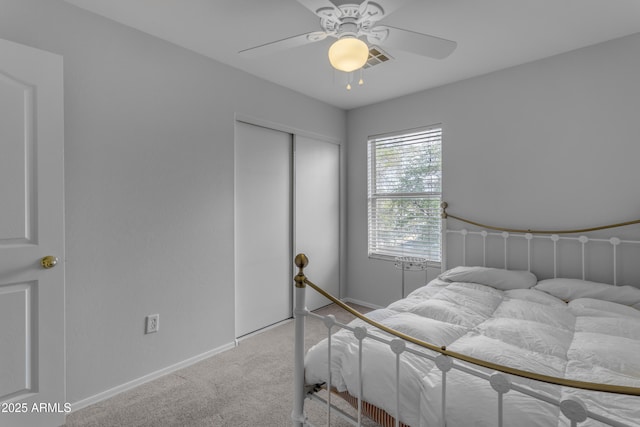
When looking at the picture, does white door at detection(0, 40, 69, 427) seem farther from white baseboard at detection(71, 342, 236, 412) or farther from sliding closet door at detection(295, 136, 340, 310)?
sliding closet door at detection(295, 136, 340, 310)

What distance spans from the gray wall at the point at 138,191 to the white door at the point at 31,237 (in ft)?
0.57

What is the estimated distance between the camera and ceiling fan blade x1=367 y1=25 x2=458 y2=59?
154cm

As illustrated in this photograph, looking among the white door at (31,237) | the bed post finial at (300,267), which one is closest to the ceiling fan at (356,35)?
the bed post finial at (300,267)

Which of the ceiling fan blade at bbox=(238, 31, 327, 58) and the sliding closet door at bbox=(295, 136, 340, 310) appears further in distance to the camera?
the sliding closet door at bbox=(295, 136, 340, 310)

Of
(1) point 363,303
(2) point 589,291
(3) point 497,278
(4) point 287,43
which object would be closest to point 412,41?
(4) point 287,43

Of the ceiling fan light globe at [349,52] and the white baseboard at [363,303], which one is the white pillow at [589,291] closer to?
the white baseboard at [363,303]

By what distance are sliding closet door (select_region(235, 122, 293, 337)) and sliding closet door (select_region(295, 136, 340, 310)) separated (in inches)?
5.3

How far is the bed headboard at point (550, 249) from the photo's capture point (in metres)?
2.25

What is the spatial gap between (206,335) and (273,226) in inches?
44.7

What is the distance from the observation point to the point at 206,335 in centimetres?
255

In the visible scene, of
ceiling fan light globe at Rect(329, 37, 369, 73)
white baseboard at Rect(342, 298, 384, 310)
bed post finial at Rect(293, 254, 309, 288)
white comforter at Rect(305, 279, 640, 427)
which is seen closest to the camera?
white comforter at Rect(305, 279, 640, 427)

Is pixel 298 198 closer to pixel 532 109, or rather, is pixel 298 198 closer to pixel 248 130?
pixel 248 130

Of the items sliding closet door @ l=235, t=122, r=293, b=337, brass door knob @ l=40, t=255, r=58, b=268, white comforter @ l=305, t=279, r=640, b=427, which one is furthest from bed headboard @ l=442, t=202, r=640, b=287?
brass door knob @ l=40, t=255, r=58, b=268

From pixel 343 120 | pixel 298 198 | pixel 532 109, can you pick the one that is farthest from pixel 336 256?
pixel 532 109
